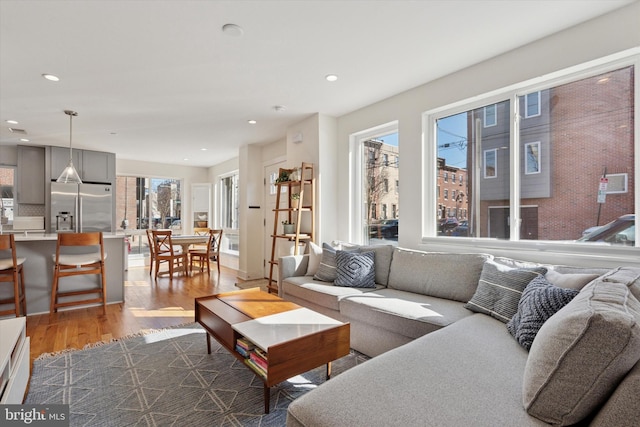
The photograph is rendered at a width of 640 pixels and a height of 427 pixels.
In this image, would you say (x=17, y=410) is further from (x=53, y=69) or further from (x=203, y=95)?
(x=203, y=95)

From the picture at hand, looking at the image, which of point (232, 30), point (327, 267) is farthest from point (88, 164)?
point (327, 267)

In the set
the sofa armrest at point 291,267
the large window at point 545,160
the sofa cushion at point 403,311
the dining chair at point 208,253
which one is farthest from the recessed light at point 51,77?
the large window at point 545,160

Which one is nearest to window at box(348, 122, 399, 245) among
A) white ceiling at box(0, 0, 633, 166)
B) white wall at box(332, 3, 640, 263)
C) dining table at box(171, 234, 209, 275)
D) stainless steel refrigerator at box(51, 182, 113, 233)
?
white wall at box(332, 3, 640, 263)

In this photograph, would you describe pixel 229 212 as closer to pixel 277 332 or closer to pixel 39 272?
pixel 39 272

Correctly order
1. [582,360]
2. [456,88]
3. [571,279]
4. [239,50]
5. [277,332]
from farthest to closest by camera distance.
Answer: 1. [456,88]
2. [239,50]
3. [277,332]
4. [571,279]
5. [582,360]

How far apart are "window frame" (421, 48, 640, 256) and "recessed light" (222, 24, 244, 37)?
1.97 metres

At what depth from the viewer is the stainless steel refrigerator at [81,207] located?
220 inches

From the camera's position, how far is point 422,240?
10.5 ft

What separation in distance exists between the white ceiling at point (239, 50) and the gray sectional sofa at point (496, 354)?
172 cm

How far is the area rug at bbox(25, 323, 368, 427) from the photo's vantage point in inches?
68.9

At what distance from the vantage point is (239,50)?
97.9 inches

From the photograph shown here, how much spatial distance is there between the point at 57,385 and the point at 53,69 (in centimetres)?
261

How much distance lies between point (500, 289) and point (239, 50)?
263cm

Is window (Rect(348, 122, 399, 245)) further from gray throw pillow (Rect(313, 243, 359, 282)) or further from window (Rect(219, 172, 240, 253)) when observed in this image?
window (Rect(219, 172, 240, 253))
